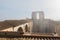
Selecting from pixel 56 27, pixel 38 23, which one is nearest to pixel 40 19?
pixel 38 23

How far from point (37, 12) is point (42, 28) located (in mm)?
3359

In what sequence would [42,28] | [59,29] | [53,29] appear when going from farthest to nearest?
[42,28], [53,29], [59,29]

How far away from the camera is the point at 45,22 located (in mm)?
25547

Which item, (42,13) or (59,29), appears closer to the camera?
(59,29)

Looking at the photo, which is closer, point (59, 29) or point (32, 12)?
point (59, 29)

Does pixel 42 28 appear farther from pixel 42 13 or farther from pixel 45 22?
pixel 42 13

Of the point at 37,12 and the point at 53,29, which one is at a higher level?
the point at 37,12

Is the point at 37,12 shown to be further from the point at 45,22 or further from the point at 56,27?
the point at 56,27

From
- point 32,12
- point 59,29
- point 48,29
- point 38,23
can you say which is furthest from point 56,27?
point 32,12

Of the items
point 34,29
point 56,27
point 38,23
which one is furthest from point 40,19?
point 56,27

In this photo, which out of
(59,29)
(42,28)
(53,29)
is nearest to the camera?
(59,29)

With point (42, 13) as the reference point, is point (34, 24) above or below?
below

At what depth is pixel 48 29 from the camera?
80.5ft

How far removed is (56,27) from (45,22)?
3.79m
